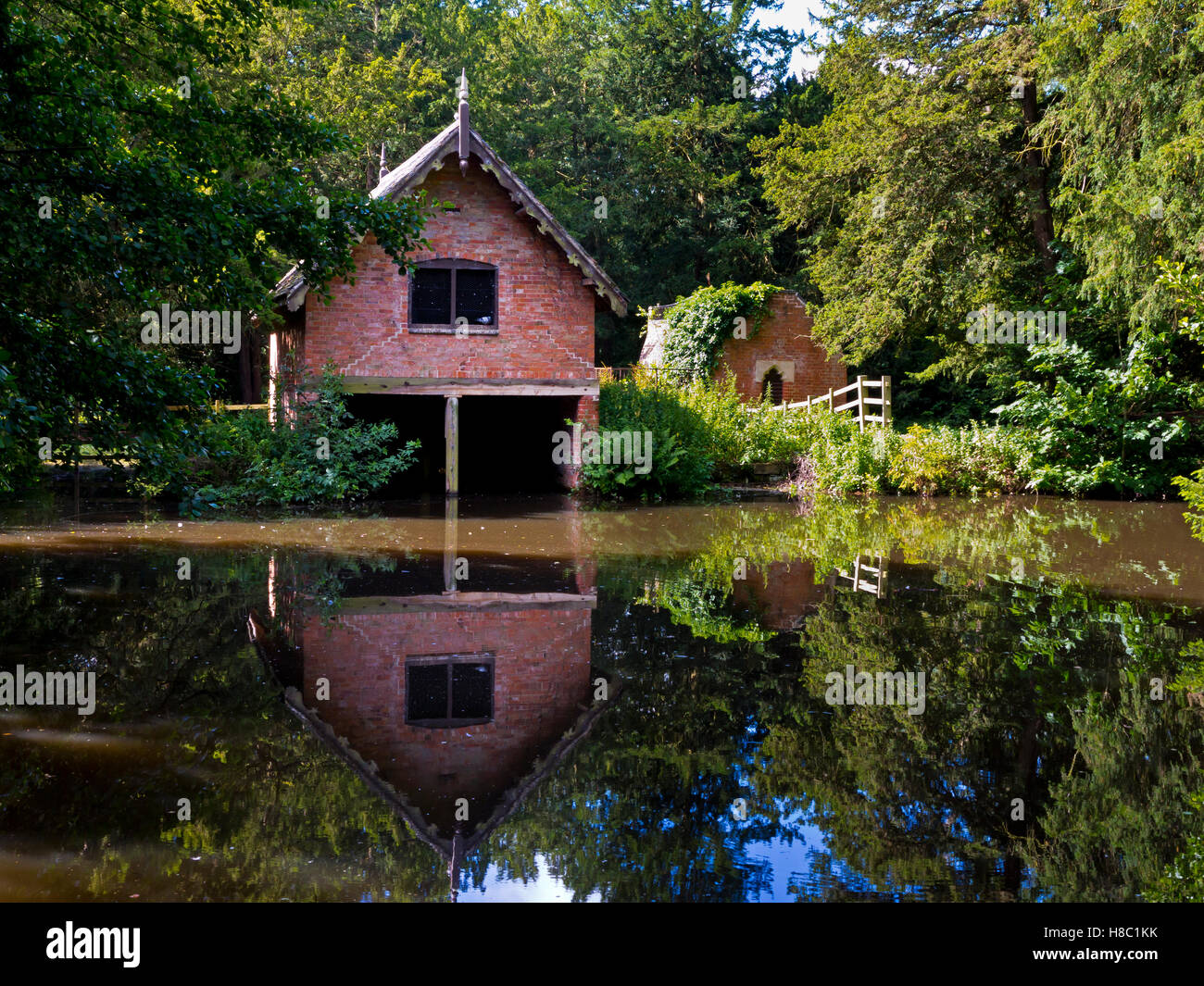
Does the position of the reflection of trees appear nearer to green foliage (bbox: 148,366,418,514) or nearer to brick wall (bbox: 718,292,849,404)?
green foliage (bbox: 148,366,418,514)

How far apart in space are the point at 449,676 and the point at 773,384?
26587 millimetres

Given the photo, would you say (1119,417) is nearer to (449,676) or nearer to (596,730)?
(449,676)

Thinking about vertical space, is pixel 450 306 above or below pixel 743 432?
above

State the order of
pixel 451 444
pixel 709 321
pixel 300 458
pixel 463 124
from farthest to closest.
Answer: pixel 709 321 < pixel 451 444 < pixel 463 124 < pixel 300 458

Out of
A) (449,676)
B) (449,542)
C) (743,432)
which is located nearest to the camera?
(449,676)

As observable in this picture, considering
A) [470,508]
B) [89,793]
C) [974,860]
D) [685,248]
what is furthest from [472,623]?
[685,248]

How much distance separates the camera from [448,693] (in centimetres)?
650

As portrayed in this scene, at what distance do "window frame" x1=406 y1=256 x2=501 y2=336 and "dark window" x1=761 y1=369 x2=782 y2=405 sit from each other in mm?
13579

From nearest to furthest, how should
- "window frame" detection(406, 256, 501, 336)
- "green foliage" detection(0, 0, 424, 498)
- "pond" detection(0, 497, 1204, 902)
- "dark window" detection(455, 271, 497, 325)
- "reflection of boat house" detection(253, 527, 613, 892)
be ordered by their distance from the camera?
1. "pond" detection(0, 497, 1204, 902)
2. "reflection of boat house" detection(253, 527, 613, 892)
3. "green foliage" detection(0, 0, 424, 498)
4. "window frame" detection(406, 256, 501, 336)
5. "dark window" detection(455, 271, 497, 325)

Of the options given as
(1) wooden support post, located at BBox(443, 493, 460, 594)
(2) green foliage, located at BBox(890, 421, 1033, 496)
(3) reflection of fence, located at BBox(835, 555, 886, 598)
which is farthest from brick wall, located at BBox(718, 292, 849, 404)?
(3) reflection of fence, located at BBox(835, 555, 886, 598)

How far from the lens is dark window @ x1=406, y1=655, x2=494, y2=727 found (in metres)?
6.02

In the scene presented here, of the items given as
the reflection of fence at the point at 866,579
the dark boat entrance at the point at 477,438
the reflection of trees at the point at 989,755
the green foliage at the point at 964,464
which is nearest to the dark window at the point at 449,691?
the reflection of trees at the point at 989,755

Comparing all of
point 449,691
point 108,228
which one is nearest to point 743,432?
point 108,228

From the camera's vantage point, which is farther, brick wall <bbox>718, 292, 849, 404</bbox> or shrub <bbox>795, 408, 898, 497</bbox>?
brick wall <bbox>718, 292, 849, 404</bbox>
